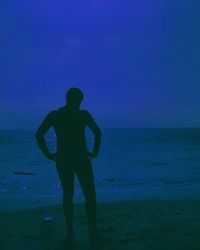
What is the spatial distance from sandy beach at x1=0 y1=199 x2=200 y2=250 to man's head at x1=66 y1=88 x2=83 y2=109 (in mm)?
1862

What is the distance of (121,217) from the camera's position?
714 cm

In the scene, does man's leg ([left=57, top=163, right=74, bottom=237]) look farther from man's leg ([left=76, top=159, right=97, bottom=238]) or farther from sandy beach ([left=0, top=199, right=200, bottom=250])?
sandy beach ([left=0, top=199, right=200, bottom=250])

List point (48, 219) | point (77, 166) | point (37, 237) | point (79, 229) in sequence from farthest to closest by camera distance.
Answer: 1. point (48, 219)
2. point (79, 229)
3. point (37, 237)
4. point (77, 166)

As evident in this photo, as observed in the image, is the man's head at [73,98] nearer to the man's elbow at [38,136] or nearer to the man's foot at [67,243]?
the man's elbow at [38,136]

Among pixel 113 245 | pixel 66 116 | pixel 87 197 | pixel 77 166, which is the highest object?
pixel 66 116

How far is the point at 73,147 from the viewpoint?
5.12 metres

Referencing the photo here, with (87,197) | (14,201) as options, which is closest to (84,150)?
(87,197)

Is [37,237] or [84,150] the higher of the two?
[84,150]

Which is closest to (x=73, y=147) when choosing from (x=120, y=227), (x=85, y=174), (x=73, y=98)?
(x=85, y=174)

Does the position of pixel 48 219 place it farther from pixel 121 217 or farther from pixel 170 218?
pixel 170 218

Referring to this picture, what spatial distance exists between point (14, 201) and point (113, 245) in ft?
22.0

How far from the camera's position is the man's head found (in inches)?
206

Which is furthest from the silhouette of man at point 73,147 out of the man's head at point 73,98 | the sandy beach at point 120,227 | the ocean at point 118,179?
the ocean at point 118,179

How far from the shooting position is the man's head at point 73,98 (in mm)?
5230
